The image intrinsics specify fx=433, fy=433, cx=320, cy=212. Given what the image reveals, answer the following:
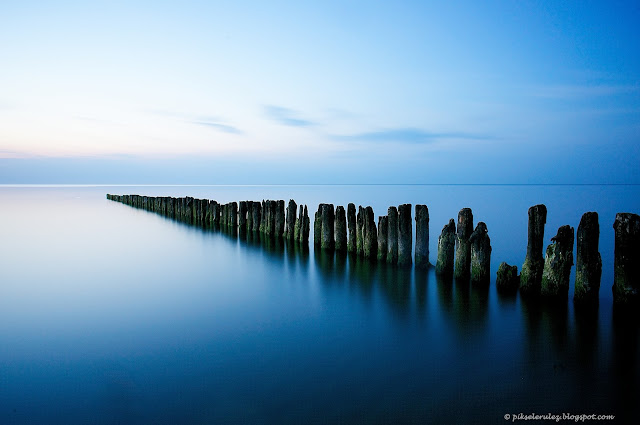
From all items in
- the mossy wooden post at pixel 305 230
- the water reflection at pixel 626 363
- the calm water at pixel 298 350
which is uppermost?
the mossy wooden post at pixel 305 230

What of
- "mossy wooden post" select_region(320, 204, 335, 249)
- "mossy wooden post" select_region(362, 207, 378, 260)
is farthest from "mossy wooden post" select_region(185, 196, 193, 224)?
"mossy wooden post" select_region(362, 207, 378, 260)

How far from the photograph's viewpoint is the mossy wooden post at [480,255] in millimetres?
5851

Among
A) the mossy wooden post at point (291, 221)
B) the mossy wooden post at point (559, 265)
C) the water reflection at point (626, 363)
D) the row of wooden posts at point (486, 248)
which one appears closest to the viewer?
the water reflection at point (626, 363)

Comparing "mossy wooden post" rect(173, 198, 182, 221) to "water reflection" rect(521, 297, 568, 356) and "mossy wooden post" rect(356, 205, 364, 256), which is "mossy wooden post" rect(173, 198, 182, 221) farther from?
Result: "water reflection" rect(521, 297, 568, 356)

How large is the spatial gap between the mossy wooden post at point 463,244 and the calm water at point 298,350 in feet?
0.88

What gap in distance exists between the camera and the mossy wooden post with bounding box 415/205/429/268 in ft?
22.5

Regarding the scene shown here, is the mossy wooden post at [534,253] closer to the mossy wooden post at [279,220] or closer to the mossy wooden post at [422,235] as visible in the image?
the mossy wooden post at [422,235]

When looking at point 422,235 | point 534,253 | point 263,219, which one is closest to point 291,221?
point 263,219

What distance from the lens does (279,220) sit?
450 inches

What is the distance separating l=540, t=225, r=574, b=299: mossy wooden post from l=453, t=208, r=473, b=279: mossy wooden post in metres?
1.05

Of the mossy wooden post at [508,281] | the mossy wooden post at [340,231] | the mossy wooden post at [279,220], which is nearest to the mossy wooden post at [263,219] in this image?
the mossy wooden post at [279,220]

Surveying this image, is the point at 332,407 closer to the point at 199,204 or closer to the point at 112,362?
the point at 112,362

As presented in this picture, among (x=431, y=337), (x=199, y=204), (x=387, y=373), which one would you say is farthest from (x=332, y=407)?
(x=199, y=204)

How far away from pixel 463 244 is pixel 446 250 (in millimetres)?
468
